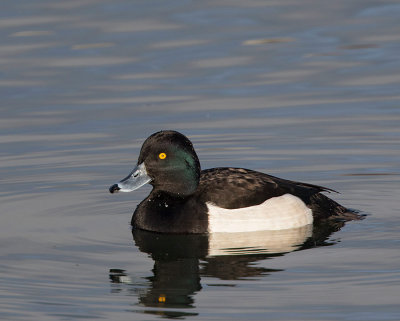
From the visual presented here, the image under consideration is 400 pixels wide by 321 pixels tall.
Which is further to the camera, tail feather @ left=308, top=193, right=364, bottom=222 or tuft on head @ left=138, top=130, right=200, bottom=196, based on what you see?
tail feather @ left=308, top=193, right=364, bottom=222

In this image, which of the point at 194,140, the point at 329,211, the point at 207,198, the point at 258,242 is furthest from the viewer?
the point at 194,140

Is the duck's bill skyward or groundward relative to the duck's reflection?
skyward

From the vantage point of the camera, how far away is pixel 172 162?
33.9 ft

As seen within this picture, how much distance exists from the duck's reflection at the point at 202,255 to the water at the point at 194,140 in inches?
1.0

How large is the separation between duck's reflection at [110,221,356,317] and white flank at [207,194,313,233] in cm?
7

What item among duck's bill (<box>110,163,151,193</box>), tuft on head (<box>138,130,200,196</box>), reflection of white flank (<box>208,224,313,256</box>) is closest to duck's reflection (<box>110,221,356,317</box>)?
reflection of white flank (<box>208,224,313,256</box>)

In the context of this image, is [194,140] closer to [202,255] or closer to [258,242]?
[258,242]

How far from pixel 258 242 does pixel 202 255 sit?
23.6 inches

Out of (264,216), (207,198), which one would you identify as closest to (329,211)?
(264,216)

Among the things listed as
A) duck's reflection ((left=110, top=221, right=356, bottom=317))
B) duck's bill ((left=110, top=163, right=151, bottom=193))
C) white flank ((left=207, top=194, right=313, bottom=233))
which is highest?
duck's bill ((left=110, top=163, right=151, bottom=193))

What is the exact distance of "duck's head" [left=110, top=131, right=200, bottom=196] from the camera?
404 inches

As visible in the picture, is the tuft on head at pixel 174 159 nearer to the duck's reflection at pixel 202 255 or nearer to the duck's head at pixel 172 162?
the duck's head at pixel 172 162

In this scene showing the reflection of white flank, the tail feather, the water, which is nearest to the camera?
the water

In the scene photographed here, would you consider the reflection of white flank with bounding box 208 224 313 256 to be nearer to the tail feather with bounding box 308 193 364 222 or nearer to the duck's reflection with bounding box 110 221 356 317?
the duck's reflection with bounding box 110 221 356 317
